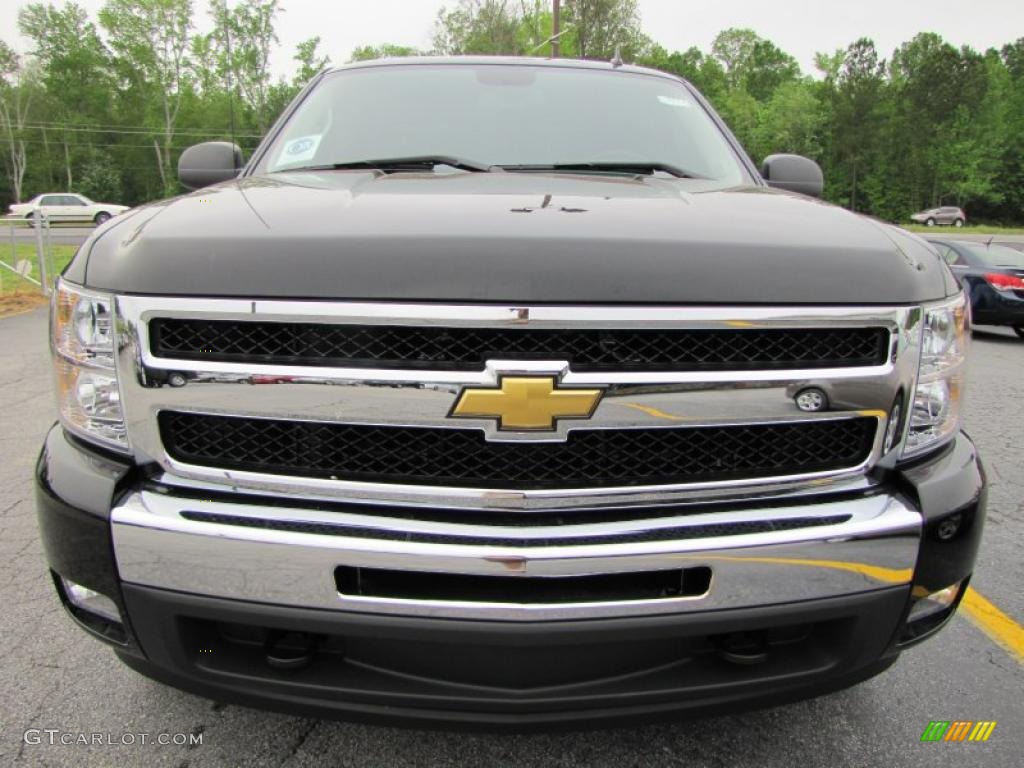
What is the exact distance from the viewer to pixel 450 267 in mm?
1376

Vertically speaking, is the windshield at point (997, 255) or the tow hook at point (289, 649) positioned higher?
the tow hook at point (289, 649)

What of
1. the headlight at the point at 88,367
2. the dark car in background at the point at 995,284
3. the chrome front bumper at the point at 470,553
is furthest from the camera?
the dark car in background at the point at 995,284

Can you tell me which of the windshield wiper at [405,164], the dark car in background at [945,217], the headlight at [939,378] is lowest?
the dark car in background at [945,217]

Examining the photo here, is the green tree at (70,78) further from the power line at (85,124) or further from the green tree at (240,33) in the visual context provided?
the green tree at (240,33)

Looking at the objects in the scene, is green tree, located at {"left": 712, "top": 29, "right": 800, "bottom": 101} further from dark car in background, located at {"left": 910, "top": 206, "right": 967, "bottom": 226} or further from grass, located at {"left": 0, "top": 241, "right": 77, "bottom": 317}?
grass, located at {"left": 0, "top": 241, "right": 77, "bottom": 317}

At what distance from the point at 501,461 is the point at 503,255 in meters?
0.40

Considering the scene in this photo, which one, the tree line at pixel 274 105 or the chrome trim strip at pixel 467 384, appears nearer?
the chrome trim strip at pixel 467 384

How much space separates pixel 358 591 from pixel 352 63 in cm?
245

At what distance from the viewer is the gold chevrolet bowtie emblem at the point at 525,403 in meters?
1.37

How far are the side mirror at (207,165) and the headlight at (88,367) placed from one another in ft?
4.68

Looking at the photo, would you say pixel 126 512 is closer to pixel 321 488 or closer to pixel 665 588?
pixel 321 488

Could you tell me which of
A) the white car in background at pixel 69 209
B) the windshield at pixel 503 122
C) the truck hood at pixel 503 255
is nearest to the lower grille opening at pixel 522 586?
the truck hood at pixel 503 255

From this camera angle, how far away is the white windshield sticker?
255cm

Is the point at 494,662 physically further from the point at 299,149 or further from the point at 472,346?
the point at 299,149
